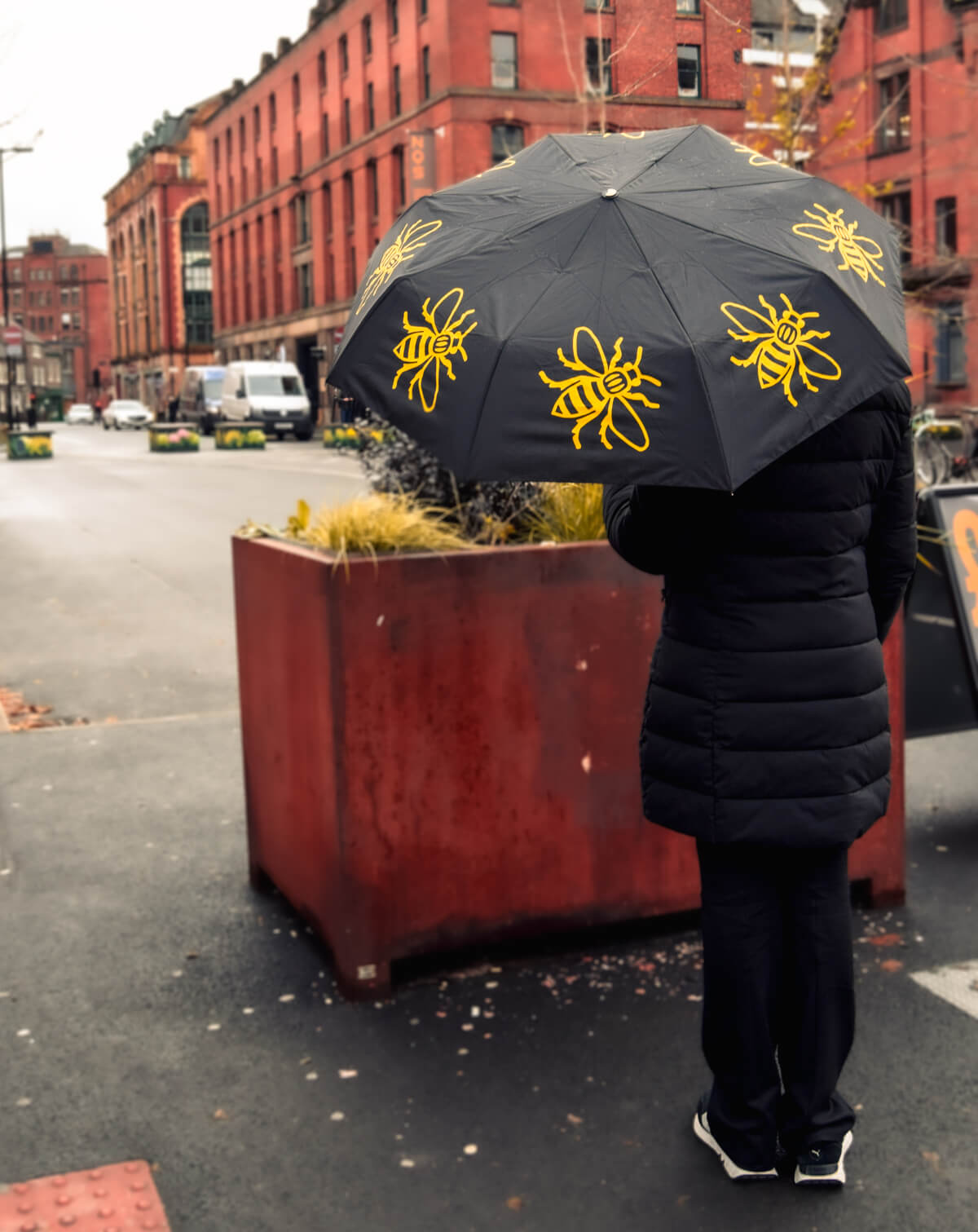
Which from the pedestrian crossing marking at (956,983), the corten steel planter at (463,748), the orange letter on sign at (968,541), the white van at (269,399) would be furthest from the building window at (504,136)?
the pedestrian crossing marking at (956,983)

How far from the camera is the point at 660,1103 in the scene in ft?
10.2

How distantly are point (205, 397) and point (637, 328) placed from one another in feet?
165

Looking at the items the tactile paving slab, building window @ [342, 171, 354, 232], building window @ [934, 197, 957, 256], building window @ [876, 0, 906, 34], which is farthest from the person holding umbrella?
building window @ [342, 171, 354, 232]

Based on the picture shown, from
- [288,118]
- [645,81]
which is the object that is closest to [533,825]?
[645,81]

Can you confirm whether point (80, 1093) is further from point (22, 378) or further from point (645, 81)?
point (22, 378)

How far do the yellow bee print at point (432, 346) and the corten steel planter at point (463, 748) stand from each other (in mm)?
1099

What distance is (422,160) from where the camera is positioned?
42719 millimetres

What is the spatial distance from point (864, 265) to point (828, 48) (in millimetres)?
10678

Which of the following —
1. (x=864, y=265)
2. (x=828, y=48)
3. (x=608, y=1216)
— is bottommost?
(x=608, y=1216)

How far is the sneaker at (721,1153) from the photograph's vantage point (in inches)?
110

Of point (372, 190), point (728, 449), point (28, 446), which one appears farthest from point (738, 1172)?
point (372, 190)

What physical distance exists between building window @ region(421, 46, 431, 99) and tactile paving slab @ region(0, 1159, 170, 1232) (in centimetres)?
4621

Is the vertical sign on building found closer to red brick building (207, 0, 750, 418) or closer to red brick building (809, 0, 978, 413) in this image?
red brick building (207, 0, 750, 418)

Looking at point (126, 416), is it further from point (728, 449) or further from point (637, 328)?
point (728, 449)
